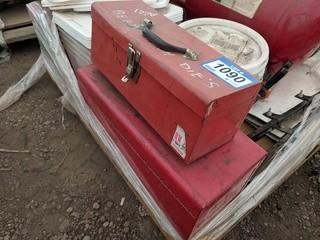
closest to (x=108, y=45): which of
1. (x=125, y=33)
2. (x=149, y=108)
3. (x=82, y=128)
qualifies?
(x=125, y=33)

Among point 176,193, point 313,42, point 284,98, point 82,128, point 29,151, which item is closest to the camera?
point 176,193

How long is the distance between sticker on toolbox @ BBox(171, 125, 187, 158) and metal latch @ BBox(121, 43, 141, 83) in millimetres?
177

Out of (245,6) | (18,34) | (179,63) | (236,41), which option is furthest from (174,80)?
(18,34)

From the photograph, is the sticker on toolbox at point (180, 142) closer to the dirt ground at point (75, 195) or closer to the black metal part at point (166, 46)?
the black metal part at point (166, 46)

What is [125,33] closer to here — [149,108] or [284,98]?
[149,108]

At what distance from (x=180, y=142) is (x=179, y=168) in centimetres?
7

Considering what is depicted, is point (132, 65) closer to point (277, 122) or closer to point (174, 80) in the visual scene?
point (174, 80)

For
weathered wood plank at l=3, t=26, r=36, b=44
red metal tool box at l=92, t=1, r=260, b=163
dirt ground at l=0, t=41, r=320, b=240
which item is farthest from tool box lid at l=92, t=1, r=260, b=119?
weathered wood plank at l=3, t=26, r=36, b=44

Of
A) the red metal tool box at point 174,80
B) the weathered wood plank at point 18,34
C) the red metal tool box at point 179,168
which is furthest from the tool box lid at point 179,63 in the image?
the weathered wood plank at point 18,34

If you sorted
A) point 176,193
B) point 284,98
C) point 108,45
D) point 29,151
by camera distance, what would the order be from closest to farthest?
point 176,193, point 108,45, point 284,98, point 29,151

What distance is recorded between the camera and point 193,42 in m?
0.70

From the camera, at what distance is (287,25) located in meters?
0.91

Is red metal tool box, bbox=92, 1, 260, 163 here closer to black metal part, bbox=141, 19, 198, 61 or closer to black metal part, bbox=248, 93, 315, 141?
black metal part, bbox=141, 19, 198, 61

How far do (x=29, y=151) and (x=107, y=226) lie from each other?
48 centimetres
